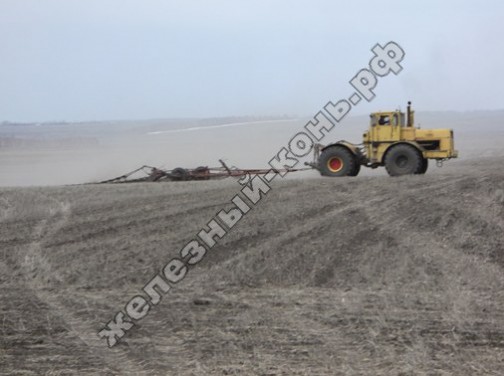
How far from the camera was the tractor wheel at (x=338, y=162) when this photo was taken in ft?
54.1

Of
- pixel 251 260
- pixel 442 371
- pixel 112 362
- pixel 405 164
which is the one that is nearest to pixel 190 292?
pixel 251 260

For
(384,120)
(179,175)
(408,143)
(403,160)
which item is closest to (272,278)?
(403,160)

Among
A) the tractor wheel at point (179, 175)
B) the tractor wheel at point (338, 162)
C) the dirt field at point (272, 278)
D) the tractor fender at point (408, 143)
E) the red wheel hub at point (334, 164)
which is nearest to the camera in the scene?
the dirt field at point (272, 278)

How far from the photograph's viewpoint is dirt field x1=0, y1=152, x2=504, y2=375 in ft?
23.1

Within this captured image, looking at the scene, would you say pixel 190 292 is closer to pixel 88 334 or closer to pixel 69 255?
pixel 88 334

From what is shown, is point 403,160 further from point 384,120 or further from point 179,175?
point 179,175

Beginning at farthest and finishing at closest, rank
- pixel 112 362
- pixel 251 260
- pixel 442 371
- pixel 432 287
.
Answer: pixel 251 260 → pixel 432 287 → pixel 112 362 → pixel 442 371

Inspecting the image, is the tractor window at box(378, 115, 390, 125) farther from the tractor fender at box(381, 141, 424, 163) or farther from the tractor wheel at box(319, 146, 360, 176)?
the tractor wheel at box(319, 146, 360, 176)

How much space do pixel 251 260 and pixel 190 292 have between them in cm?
147

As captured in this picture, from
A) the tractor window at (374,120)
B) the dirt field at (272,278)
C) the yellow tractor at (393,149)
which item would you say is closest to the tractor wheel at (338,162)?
the yellow tractor at (393,149)

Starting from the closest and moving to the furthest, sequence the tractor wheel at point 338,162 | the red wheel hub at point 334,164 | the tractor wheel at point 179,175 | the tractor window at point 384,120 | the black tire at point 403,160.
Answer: the black tire at point 403,160
the tractor window at point 384,120
the tractor wheel at point 338,162
the red wheel hub at point 334,164
the tractor wheel at point 179,175

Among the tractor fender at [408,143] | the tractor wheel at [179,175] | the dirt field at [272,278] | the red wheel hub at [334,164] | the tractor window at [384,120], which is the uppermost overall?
the tractor window at [384,120]

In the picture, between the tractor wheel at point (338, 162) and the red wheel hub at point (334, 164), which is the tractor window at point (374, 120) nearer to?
the tractor wheel at point (338, 162)

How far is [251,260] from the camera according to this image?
10.5 meters
